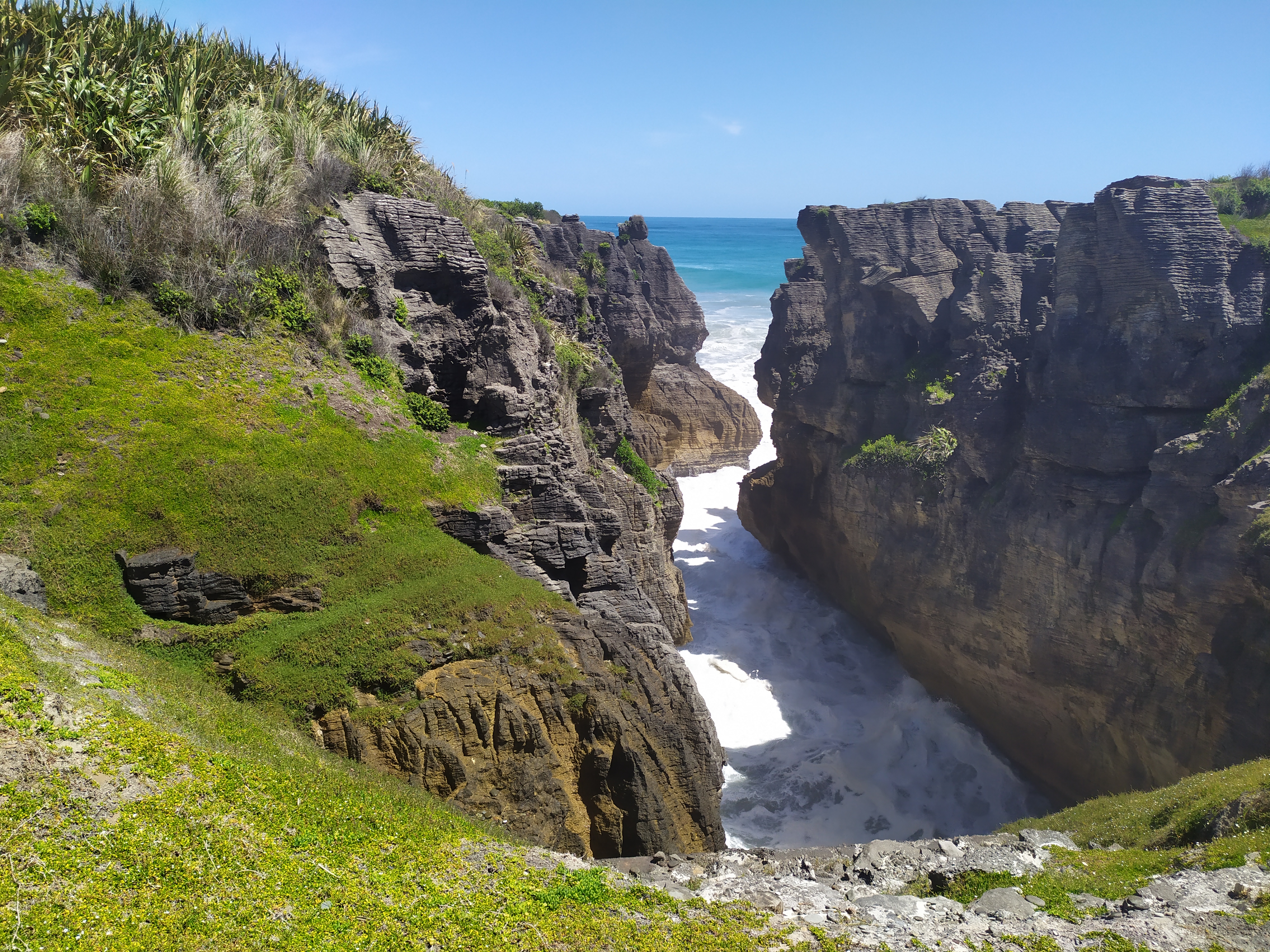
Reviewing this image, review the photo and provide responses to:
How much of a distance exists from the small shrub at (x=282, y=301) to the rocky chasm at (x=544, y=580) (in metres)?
0.93

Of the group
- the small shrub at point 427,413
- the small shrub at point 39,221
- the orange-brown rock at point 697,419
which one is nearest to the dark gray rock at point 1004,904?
the small shrub at point 427,413

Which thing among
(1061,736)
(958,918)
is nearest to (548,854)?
(958,918)

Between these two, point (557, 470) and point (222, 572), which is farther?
point (557, 470)

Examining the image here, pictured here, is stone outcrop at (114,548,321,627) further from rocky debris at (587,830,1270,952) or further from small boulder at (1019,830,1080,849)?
small boulder at (1019,830,1080,849)

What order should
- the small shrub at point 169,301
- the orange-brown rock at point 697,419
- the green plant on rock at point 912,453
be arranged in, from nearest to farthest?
the small shrub at point 169,301
the green plant on rock at point 912,453
the orange-brown rock at point 697,419

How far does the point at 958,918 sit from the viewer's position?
27.4ft

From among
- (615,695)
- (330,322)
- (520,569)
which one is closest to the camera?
(615,695)

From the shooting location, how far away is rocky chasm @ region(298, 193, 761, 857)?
33.7ft

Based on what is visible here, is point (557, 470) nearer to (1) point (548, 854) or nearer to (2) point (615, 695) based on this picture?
(2) point (615, 695)

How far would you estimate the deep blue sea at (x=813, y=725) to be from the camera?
20.3m

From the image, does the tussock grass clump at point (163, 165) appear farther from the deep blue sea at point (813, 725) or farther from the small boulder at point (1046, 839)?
the deep blue sea at point (813, 725)

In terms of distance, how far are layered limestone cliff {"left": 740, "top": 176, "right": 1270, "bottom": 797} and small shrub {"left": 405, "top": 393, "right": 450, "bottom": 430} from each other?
51.0 ft

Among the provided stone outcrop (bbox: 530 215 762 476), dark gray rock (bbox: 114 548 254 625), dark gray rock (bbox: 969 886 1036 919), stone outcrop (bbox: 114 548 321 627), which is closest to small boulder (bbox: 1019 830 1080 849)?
dark gray rock (bbox: 969 886 1036 919)

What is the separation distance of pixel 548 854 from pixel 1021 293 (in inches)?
945
